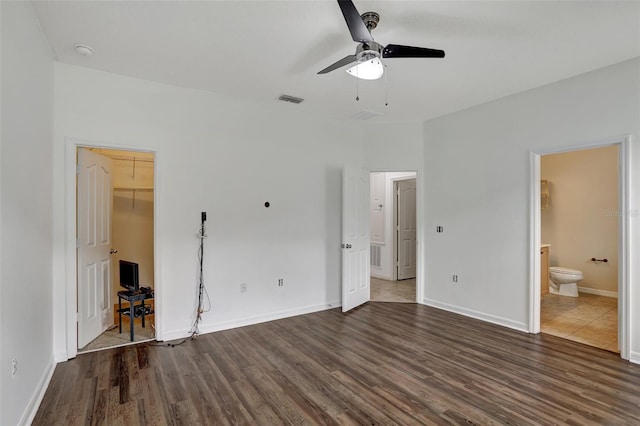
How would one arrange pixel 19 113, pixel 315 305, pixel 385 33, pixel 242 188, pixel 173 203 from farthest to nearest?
pixel 315 305
pixel 242 188
pixel 173 203
pixel 385 33
pixel 19 113

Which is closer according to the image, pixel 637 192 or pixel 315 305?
pixel 637 192

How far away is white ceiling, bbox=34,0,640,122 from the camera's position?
240 cm

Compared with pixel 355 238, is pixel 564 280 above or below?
below

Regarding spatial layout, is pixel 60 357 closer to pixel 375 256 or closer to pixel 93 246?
pixel 93 246

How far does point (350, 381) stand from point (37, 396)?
Result: 7.76 feet

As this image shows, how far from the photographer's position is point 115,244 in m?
5.25

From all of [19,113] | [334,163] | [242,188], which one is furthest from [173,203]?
[334,163]

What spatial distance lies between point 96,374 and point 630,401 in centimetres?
429

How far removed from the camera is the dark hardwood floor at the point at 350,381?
2346mm

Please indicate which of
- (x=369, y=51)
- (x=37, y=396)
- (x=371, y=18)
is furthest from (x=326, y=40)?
(x=37, y=396)

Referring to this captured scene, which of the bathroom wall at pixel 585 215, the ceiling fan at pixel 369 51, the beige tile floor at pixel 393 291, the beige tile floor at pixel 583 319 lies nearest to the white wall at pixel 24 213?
the ceiling fan at pixel 369 51

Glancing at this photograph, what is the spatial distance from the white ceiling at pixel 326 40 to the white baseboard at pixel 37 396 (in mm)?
2775

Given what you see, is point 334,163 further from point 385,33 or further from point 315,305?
point 385,33

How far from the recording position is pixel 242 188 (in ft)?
13.9
